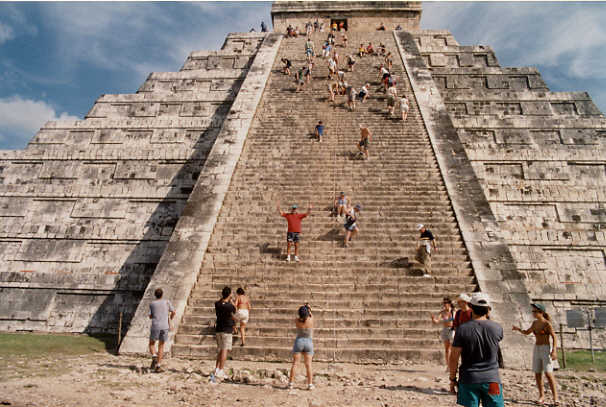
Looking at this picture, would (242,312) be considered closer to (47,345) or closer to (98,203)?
(47,345)

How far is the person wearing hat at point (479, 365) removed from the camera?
366cm

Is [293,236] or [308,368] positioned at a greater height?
[293,236]

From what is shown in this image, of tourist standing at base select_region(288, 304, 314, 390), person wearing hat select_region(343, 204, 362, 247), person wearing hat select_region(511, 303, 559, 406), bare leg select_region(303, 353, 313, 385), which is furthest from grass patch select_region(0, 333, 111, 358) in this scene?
person wearing hat select_region(511, 303, 559, 406)

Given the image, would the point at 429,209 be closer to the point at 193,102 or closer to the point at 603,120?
the point at 603,120

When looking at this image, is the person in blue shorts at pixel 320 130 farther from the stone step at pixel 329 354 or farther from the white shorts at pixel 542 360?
the white shorts at pixel 542 360

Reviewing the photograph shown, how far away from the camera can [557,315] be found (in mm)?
10984

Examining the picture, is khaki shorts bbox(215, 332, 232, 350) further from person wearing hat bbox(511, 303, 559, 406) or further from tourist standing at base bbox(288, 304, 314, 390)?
person wearing hat bbox(511, 303, 559, 406)

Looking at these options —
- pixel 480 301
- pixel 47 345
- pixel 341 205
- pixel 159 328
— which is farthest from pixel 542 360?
pixel 47 345

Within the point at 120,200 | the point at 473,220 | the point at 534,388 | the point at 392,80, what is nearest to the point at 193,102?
the point at 120,200

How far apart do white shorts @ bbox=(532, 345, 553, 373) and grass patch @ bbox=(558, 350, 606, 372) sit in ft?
9.00

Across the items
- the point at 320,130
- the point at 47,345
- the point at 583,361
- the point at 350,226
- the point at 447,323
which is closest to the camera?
the point at 447,323

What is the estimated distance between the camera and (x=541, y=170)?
1387 cm

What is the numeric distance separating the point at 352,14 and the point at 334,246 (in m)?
22.4

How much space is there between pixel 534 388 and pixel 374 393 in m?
2.58
